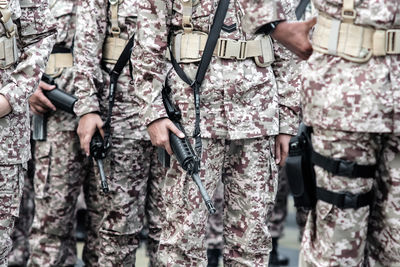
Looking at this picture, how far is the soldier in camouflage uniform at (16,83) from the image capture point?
338 cm

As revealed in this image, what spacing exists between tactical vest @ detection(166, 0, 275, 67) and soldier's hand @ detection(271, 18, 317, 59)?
1.72 feet

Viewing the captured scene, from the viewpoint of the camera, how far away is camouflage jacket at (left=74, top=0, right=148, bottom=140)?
13.8ft

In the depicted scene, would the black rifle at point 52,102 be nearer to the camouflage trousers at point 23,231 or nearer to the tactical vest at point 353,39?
the camouflage trousers at point 23,231

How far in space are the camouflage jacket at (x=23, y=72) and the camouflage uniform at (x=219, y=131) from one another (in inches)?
17.0

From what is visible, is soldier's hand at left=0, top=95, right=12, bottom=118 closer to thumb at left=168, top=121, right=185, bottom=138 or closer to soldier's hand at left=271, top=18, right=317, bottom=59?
thumb at left=168, top=121, right=185, bottom=138

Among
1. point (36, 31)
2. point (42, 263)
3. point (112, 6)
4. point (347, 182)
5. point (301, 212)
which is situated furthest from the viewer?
point (301, 212)

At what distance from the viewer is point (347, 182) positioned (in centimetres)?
290

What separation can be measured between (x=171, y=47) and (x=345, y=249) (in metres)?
1.29

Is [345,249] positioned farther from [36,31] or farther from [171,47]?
[36,31]

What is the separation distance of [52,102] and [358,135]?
2.06m

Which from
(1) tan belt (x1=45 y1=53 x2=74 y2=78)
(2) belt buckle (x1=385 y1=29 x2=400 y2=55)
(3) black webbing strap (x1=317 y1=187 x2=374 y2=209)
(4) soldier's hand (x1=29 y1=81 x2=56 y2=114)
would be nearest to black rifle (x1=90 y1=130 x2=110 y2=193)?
(4) soldier's hand (x1=29 y1=81 x2=56 y2=114)

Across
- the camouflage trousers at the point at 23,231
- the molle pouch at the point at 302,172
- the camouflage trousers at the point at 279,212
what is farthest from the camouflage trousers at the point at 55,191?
the molle pouch at the point at 302,172

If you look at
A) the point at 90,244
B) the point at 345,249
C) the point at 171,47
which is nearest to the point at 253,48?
the point at 171,47

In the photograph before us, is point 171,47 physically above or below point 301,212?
above
